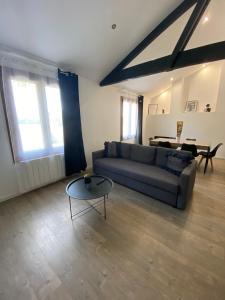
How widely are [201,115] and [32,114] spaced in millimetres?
5312

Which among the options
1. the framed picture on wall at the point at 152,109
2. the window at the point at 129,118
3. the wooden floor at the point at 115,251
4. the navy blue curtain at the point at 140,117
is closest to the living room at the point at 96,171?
the wooden floor at the point at 115,251

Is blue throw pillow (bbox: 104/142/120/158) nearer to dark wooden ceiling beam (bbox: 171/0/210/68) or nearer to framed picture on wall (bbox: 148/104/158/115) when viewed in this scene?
dark wooden ceiling beam (bbox: 171/0/210/68)

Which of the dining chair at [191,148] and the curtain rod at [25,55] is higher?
the curtain rod at [25,55]

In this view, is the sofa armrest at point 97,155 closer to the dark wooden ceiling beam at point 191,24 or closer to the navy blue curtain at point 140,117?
the dark wooden ceiling beam at point 191,24

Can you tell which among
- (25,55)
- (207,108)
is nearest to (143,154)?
(25,55)

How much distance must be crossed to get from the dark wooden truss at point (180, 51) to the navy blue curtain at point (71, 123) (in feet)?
4.17

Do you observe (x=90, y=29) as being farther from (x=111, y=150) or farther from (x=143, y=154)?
(x=143, y=154)

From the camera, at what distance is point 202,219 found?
1995 millimetres

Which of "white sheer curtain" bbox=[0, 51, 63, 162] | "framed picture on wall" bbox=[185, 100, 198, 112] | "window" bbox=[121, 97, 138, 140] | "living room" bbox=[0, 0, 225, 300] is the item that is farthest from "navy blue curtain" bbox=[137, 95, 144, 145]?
"white sheer curtain" bbox=[0, 51, 63, 162]

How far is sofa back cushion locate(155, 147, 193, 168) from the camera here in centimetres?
247

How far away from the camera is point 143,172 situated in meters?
2.57

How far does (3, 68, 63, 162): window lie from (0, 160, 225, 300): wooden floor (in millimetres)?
1050

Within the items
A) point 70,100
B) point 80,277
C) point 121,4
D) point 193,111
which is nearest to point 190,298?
point 80,277

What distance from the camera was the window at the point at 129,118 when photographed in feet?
16.6
